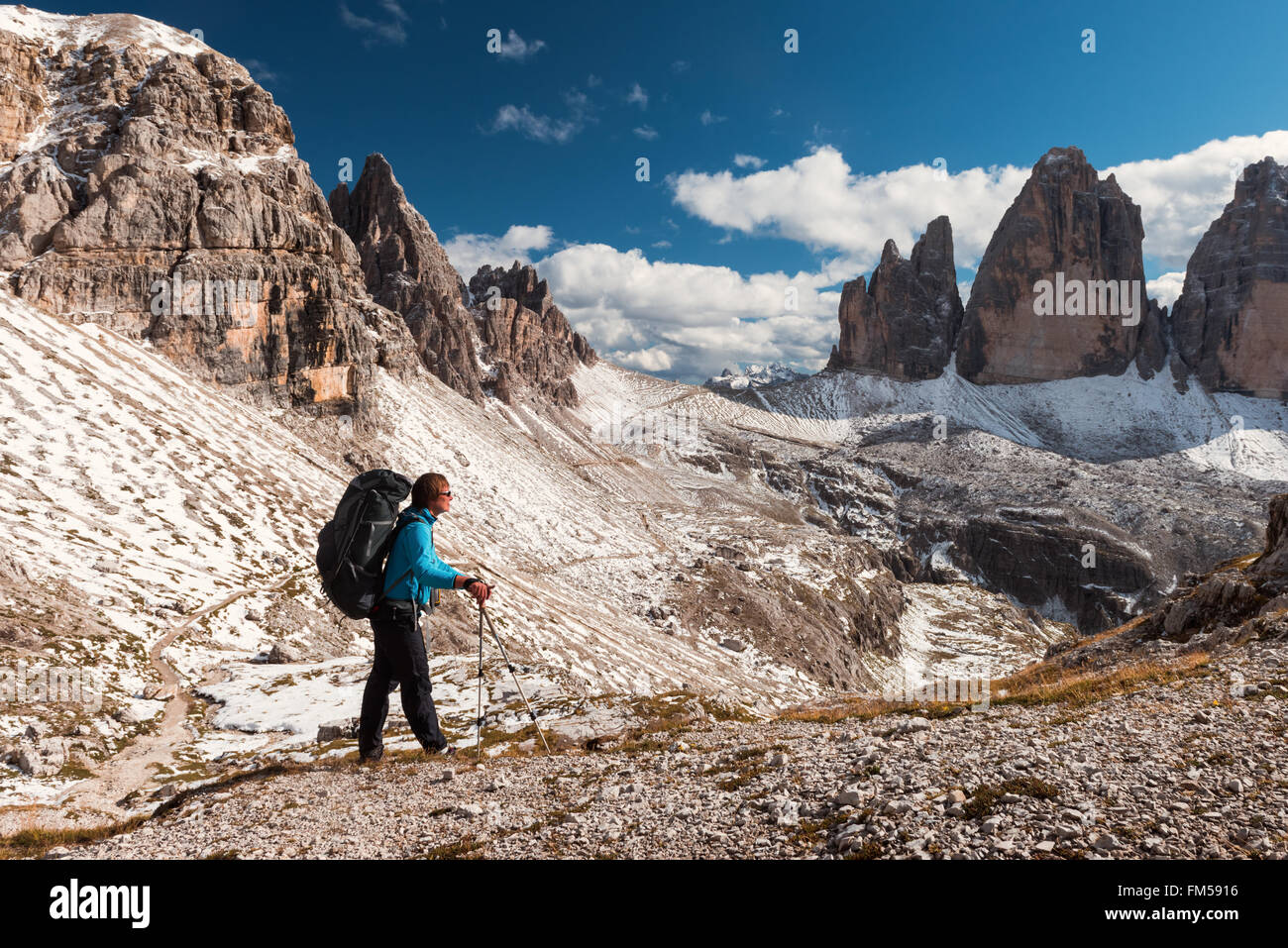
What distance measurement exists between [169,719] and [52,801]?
19.3 feet

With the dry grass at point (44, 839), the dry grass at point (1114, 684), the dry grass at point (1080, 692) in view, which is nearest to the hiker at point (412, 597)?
the dry grass at point (44, 839)

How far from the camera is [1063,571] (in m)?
140

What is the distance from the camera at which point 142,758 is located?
13.7 m

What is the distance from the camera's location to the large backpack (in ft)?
29.5

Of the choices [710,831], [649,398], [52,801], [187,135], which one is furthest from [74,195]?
[649,398]

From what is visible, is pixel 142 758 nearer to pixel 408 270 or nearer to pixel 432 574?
pixel 432 574

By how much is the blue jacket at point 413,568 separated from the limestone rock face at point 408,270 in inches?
4555
